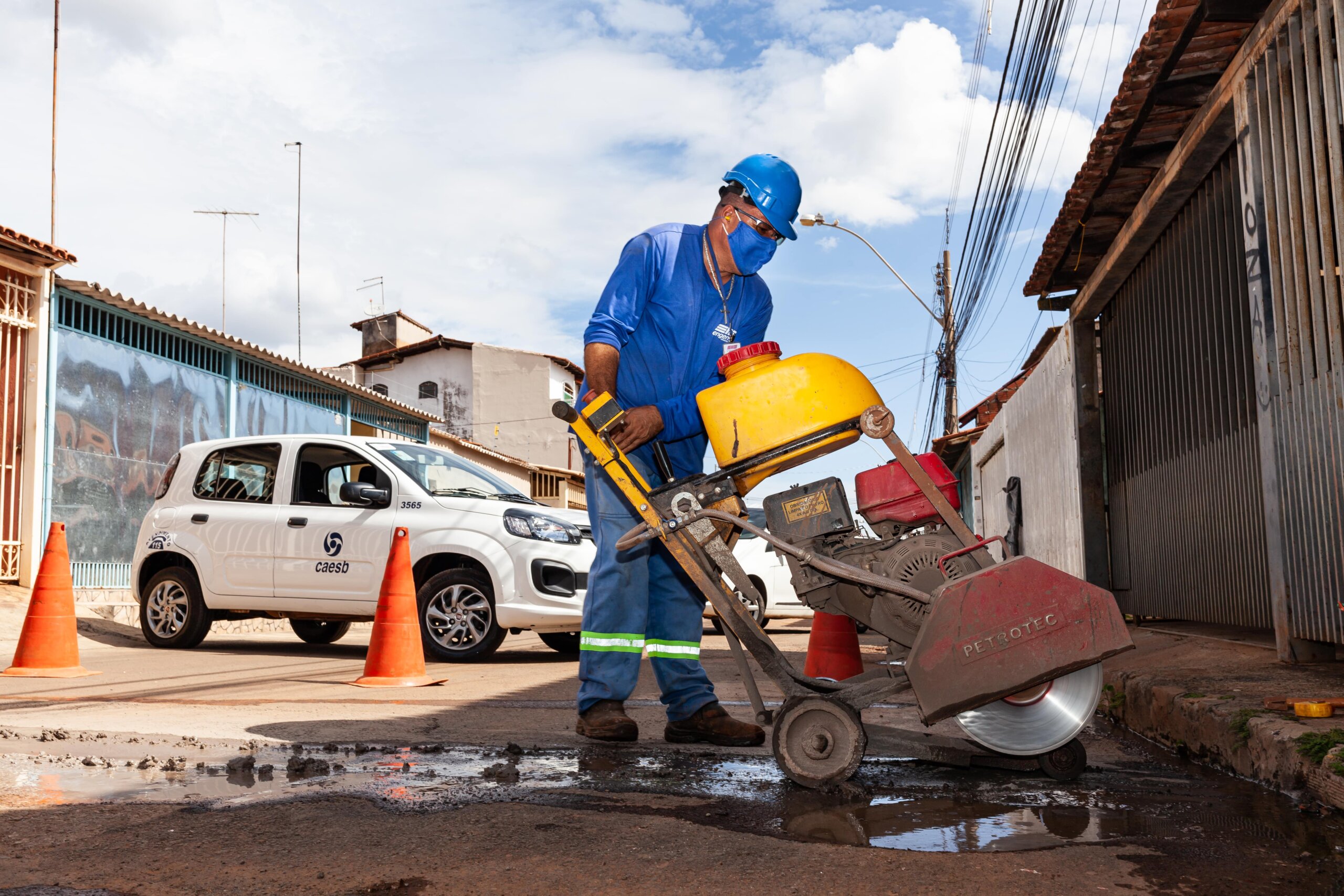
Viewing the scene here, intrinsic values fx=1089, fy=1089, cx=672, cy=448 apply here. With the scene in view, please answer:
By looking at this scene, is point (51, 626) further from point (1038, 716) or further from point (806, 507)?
point (1038, 716)

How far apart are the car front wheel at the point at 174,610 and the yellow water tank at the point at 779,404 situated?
6.96 metres

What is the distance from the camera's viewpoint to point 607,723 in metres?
3.83

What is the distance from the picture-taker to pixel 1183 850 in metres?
2.29

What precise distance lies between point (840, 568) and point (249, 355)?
49.0ft

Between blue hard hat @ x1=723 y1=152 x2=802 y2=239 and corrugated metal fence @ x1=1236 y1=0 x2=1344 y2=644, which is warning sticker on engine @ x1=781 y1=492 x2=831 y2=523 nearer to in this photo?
blue hard hat @ x1=723 y1=152 x2=802 y2=239

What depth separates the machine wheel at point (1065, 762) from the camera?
313 centimetres

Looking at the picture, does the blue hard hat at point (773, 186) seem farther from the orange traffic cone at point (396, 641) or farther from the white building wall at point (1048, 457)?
the white building wall at point (1048, 457)

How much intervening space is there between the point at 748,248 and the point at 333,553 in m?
5.37

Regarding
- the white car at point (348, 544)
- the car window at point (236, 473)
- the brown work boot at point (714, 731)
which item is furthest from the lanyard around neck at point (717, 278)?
the car window at point (236, 473)

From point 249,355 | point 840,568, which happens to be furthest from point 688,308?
point 249,355

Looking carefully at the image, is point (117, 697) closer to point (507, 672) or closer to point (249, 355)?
point (507, 672)

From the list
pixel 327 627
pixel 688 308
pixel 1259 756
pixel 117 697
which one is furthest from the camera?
pixel 327 627

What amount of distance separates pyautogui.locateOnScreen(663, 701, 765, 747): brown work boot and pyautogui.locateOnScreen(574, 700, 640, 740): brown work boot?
0.51ft

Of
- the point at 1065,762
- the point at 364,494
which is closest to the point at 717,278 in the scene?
the point at 1065,762
